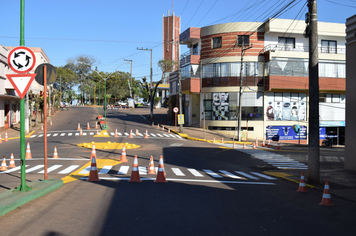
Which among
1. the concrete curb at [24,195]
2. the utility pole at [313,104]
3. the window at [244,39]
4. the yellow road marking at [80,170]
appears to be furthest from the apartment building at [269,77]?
the concrete curb at [24,195]

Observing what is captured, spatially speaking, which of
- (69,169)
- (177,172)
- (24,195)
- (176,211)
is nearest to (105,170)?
(69,169)

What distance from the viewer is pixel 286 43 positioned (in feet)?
127

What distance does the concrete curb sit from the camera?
638 centimetres

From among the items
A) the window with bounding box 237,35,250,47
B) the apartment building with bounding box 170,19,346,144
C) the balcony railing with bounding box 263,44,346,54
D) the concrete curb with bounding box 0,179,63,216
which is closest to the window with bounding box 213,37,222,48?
the apartment building with bounding box 170,19,346,144

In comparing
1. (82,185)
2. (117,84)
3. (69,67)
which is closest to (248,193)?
(82,185)

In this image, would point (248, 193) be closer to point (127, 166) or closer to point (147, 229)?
point (147, 229)

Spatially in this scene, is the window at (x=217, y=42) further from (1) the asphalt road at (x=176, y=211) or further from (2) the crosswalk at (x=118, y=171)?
(1) the asphalt road at (x=176, y=211)

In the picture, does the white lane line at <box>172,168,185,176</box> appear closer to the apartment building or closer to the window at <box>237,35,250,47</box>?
the apartment building

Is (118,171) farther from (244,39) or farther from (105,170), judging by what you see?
(244,39)

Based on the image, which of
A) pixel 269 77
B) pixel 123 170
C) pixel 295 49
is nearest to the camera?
pixel 123 170

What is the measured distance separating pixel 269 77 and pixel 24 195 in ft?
Answer: 111

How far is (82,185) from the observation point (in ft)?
31.0

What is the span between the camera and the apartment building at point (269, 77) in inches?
1491

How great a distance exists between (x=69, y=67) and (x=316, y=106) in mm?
111896
